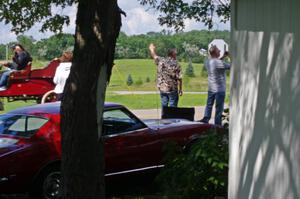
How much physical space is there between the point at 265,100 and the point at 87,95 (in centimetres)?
185

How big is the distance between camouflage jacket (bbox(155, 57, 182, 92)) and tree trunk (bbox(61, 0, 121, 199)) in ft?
26.1

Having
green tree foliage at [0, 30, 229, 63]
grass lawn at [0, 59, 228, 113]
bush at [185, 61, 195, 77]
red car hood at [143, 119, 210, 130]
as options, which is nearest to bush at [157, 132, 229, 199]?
red car hood at [143, 119, 210, 130]

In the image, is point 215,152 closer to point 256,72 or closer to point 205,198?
point 205,198

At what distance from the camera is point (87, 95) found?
6.50m

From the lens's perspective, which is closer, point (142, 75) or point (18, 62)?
point (18, 62)

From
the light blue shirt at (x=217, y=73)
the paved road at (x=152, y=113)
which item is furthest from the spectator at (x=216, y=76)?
the paved road at (x=152, y=113)

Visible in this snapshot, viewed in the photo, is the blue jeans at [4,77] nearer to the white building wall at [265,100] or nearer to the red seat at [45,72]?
the red seat at [45,72]

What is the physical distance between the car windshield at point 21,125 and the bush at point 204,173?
2.13 metres

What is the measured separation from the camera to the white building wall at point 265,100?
4.91 metres

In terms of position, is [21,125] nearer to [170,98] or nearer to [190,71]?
[170,98]

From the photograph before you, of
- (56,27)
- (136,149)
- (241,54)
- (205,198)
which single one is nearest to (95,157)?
(205,198)

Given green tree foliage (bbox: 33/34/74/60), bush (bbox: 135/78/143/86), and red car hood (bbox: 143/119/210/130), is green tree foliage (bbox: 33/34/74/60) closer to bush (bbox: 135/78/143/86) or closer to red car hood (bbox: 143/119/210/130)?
bush (bbox: 135/78/143/86)

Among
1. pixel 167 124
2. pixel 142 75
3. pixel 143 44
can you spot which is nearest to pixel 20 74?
pixel 143 44

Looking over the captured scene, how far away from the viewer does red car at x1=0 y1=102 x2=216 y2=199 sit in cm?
826
